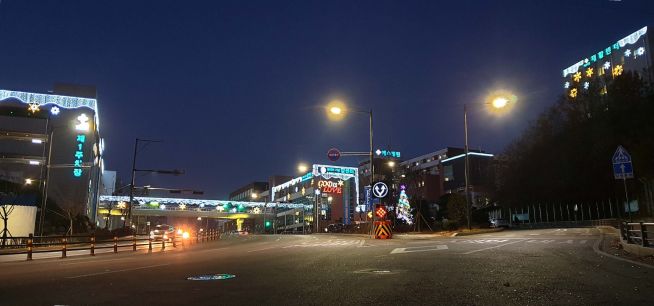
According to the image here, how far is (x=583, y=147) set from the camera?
189ft

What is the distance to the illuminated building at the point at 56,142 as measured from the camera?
61.9m

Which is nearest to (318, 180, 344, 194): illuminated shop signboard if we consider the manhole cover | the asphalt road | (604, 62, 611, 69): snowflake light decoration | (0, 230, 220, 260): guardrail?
(604, 62, 611, 69): snowflake light decoration

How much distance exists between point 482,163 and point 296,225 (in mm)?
53880

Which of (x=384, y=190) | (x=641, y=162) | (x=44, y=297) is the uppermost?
(x=641, y=162)

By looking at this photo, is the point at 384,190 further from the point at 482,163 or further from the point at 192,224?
the point at 192,224

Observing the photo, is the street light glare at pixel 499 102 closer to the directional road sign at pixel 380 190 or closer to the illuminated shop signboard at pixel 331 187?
the directional road sign at pixel 380 190

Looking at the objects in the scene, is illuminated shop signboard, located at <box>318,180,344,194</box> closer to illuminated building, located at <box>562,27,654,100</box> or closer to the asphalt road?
illuminated building, located at <box>562,27,654,100</box>

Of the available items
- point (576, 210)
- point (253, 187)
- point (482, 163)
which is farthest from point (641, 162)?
point (253, 187)

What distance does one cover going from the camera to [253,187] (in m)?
199

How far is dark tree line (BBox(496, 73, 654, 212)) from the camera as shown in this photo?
50.0 m

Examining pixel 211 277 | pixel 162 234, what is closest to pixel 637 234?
pixel 211 277

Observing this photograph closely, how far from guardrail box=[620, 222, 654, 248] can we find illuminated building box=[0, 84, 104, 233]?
59630 millimetres

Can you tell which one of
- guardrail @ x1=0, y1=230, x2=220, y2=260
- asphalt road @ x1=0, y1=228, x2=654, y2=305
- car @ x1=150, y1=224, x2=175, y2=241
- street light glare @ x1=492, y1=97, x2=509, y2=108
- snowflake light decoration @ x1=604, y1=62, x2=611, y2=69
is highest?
snowflake light decoration @ x1=604, y1=62, x2=611, y2=69

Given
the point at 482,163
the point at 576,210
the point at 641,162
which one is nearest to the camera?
the point at 641,162
